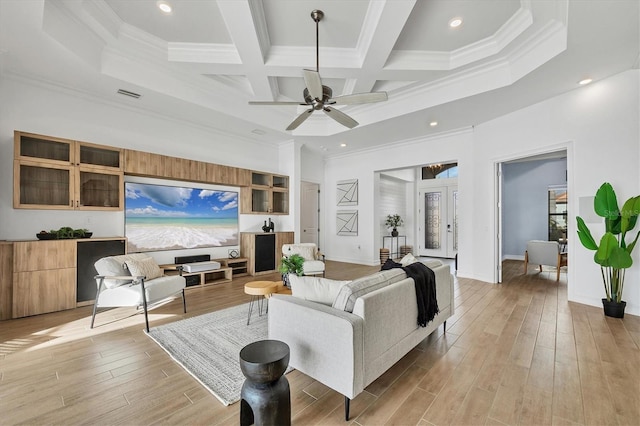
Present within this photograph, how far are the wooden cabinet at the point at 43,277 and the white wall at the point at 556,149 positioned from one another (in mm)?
6153

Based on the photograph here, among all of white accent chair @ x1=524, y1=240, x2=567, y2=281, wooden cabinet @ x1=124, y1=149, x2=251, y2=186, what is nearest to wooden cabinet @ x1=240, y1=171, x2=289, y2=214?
wooden cabinet @ x1=124, y1=149, x2=251, y2=186

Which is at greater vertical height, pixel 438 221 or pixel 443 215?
pixel 443 215

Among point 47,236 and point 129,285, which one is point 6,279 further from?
point 129,285

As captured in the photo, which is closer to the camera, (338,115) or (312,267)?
(338,115)

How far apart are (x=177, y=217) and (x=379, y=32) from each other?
15.1 feet

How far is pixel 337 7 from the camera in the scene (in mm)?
3010

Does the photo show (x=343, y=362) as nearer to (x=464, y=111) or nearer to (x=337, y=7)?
(x=337, y=7)

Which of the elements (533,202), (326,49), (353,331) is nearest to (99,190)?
(326,49)

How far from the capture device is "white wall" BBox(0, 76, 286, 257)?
3.66m

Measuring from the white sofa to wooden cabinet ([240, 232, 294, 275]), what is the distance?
3.93 metres

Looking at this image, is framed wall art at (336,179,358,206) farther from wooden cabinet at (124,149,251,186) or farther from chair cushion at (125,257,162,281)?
chair cushion at (125,257,162,281)

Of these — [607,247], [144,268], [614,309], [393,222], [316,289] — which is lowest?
[614,309]

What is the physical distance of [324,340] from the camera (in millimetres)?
1812

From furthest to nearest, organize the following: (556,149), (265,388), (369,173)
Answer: (369,173) < (556,149) < (265,388)
